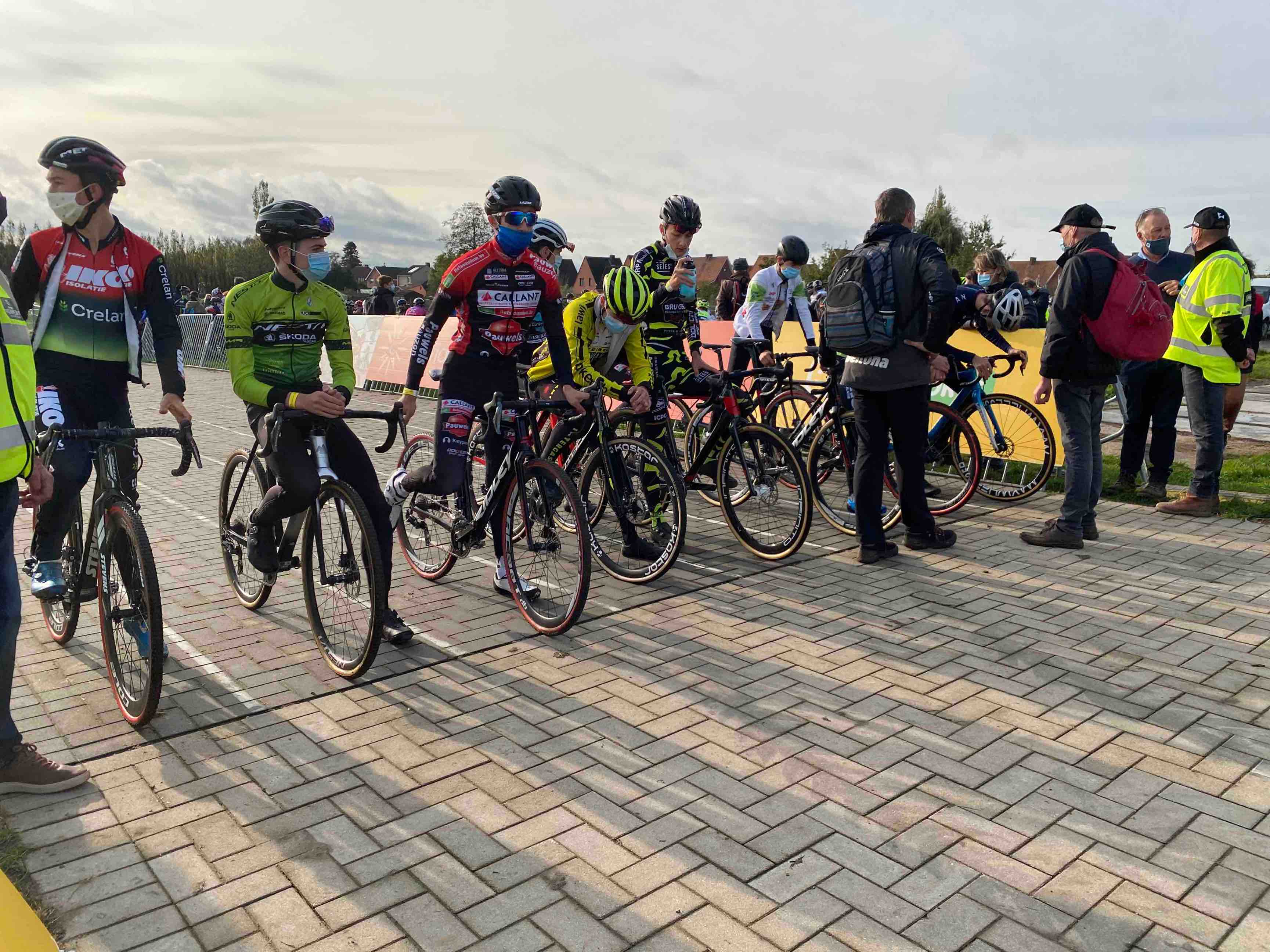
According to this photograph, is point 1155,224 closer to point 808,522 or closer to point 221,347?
point 808,522

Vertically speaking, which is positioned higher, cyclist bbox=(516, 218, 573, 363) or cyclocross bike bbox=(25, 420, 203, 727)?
cyclist bbox=(516, 218, 573, 363)

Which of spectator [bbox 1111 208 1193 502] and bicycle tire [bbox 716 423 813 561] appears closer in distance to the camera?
bicycle tire [bbox 716 423 813 561]

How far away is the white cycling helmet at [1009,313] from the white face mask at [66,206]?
23.1ft

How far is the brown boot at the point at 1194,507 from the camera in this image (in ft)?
24.3

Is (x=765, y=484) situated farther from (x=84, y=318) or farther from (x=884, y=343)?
(x=84, y=318)

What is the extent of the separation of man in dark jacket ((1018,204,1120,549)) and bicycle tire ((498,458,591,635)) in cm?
337

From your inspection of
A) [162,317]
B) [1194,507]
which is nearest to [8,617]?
[162,317]

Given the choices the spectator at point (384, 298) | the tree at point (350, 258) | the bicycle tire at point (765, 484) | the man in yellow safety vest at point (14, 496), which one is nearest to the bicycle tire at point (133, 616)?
the man in yellow safety vest at point (14, 496)

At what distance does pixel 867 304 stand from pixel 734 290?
780 centimetres

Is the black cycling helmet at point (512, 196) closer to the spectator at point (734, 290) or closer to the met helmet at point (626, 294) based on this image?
the met helmet at point (626, 294)

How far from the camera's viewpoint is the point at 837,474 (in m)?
7.54

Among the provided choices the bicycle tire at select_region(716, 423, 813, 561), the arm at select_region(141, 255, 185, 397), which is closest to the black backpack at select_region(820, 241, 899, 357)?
the bicycle tire at select_region(716, 423, 813, 561)

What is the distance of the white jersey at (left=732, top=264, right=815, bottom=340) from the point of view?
8.86m

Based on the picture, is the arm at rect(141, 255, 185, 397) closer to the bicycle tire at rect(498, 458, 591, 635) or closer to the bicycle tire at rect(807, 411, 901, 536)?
the bicycle tire at rect(498, 458, 591, 635)
